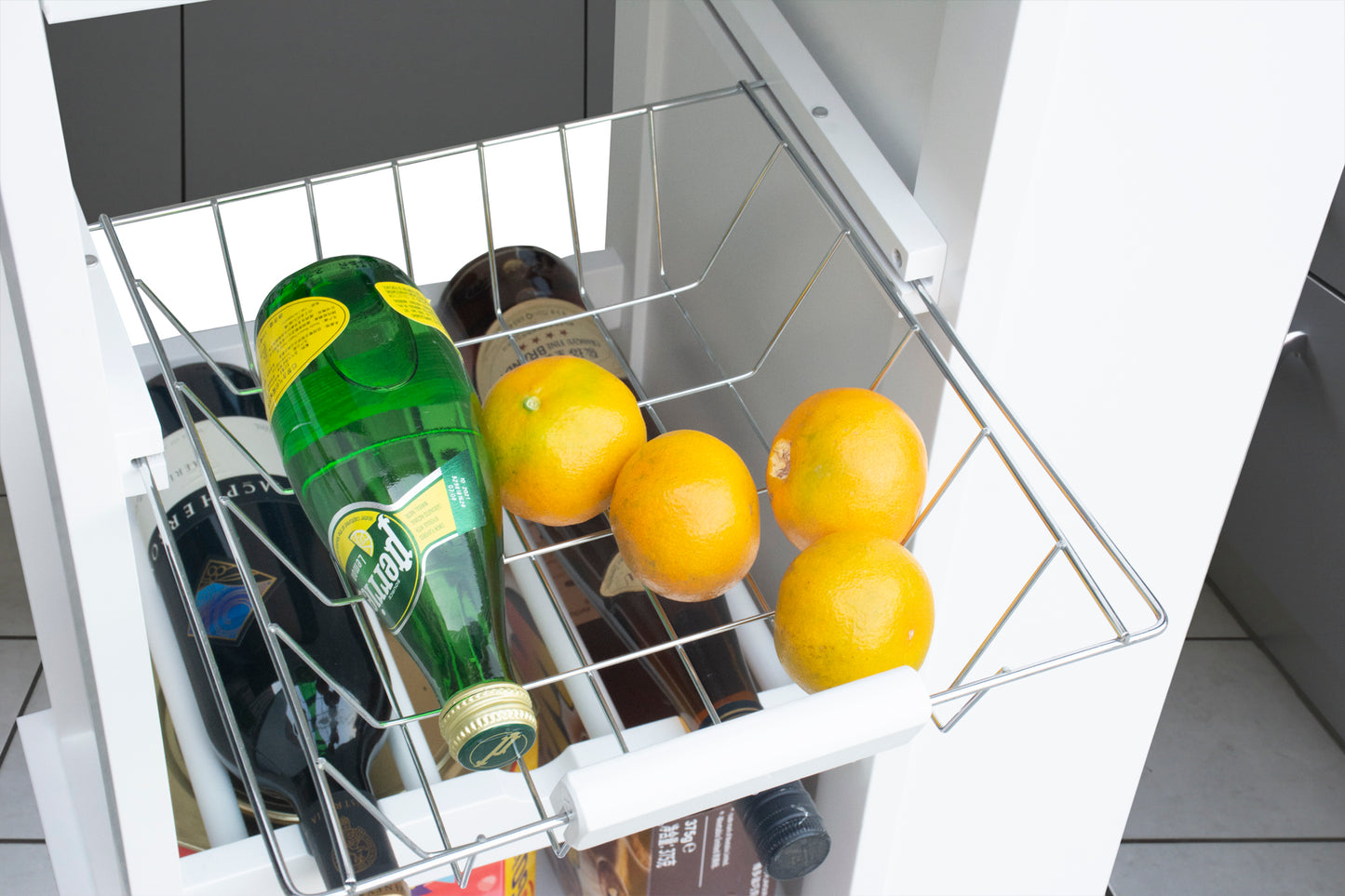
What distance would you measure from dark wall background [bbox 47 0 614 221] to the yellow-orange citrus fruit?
4.83ft

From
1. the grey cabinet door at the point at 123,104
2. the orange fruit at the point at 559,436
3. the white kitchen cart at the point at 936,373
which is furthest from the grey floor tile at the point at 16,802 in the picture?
the orange fruit at the point at 559,436

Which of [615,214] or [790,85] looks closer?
[790,85]

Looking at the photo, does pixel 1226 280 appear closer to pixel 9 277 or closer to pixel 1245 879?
pixel 9 277

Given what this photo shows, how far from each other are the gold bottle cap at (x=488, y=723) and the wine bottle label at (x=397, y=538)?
0.09m

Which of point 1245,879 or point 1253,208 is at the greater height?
point 1253,208

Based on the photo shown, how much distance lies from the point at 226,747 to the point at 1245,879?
1.30m

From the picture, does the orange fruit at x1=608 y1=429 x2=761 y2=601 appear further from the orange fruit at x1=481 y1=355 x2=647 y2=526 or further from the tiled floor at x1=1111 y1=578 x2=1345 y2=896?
the tiled floor at x1=1111 y1=578 x2=1345 y2=896

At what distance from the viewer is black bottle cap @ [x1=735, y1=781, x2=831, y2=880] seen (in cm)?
50

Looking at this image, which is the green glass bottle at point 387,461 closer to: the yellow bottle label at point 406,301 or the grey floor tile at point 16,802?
the yellow bottle label at point 406,301

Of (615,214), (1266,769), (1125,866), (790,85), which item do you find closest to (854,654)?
(790,85)

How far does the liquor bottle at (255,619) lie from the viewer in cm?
60

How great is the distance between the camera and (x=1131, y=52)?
1.57 ft

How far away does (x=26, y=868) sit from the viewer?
4.63ft

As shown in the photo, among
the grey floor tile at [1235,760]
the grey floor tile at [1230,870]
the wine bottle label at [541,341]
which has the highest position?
the wine bottle label at [541,341]
